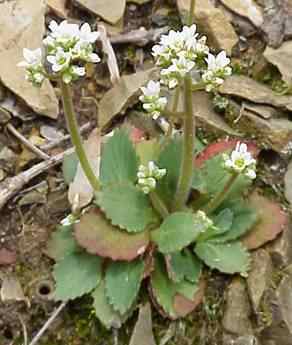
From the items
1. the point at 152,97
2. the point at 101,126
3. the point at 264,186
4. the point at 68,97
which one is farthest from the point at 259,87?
the point at 68,97

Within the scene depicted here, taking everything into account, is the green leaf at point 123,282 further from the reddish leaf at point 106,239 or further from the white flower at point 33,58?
the white flower at point 33,58

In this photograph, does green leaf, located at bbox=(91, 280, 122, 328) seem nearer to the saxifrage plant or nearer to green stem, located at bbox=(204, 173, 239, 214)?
the saxifrage plant

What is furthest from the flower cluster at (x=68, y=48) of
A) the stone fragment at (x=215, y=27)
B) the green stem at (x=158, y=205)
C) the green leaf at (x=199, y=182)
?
the stone fragment at (x=215, y=27)

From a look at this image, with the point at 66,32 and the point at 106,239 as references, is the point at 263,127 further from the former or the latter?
the point at 66,32

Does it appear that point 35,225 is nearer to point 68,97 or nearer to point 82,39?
point 68,97

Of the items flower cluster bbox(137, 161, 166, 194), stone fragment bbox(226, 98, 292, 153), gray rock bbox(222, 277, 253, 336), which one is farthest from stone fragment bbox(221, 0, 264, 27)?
gray rock bbox(222, 277, 253, 336)

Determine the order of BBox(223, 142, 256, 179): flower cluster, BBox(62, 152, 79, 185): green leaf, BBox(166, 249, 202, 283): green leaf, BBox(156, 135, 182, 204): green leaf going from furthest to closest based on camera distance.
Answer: BBox(62, 152, 79, 185): green leaf → BBox(156, 135, 182, 204): green leaf → BBox(166, 249, 202, 283): green leaf → BBox(223, 142, 256, 179): flower cluster
